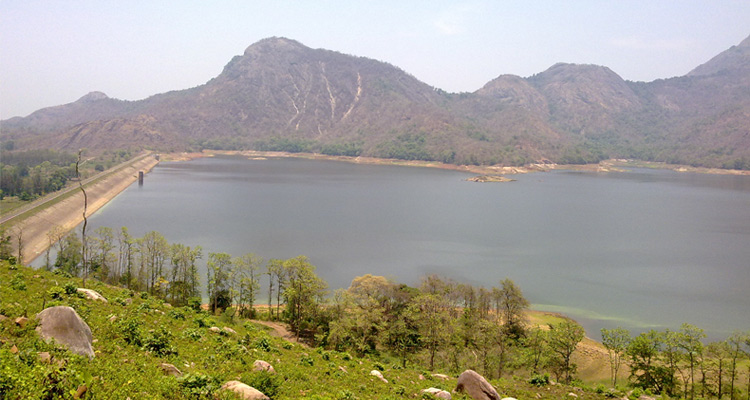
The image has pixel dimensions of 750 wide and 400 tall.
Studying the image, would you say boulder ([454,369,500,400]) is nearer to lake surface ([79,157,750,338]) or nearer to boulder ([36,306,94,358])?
boulder ([36,306,94,358])

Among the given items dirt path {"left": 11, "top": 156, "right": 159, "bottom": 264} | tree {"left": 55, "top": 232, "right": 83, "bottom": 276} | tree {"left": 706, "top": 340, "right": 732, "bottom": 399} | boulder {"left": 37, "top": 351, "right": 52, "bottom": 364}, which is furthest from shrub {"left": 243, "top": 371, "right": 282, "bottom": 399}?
dirt path {"left": 11, "top": 156, "right": 159, "bottom": 264}

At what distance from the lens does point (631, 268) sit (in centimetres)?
4009

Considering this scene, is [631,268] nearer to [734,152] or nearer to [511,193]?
[511,193]

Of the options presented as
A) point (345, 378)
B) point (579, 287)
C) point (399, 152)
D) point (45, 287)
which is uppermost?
point (399, 152)

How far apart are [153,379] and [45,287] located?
321 inches

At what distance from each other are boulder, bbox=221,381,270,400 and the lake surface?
24.8 m

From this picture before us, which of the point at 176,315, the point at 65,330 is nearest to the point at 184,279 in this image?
the point at 176,315

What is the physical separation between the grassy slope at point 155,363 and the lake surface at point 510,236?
19.5m

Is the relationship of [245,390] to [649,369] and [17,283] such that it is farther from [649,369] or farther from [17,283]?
[649,369]

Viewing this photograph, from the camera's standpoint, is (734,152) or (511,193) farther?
(734,152)

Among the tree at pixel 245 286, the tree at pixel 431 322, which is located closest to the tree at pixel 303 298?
the tree at pixel 245 286

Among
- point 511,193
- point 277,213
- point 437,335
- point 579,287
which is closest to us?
point 437,335

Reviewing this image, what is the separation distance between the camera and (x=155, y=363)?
8508mm

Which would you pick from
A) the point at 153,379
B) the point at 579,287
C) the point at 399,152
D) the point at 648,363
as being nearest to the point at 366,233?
the point at 579,287
